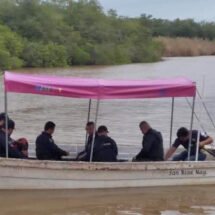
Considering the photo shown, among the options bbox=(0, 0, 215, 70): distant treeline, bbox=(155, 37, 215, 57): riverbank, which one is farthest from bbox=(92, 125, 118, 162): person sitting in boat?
bbox=(155, 37, 215, 57): riverbank

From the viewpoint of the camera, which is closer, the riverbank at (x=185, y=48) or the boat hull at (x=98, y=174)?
the boat hull at (x=98, y=174)

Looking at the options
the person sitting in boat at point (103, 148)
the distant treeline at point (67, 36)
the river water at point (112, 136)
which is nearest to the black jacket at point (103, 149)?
the person sitting in boat at point (103, 148)

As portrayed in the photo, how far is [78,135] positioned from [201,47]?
59.9m

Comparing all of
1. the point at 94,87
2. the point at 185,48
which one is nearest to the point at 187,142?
the point at 94,87

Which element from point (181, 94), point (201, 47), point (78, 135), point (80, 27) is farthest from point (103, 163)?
point (201, 47)

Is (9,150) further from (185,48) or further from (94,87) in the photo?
(185,48)

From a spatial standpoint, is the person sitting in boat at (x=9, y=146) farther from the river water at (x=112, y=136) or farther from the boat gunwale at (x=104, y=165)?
the river water at (x=112, y=136)

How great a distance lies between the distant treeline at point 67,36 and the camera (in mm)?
56250

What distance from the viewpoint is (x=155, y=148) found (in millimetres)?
11250

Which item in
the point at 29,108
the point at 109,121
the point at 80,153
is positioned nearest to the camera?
the point at 80,153

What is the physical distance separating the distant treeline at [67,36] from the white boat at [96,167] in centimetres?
4001

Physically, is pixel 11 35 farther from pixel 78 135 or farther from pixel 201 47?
pixel 78 135

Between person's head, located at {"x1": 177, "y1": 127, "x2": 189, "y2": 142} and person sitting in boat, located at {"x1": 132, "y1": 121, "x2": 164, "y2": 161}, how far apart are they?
481 mm

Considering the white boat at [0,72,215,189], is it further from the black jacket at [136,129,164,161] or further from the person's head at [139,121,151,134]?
the person's head at [139,121,151,134]
